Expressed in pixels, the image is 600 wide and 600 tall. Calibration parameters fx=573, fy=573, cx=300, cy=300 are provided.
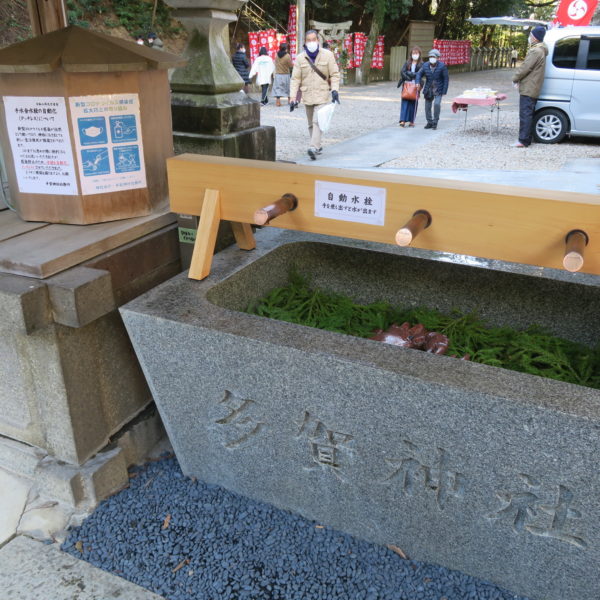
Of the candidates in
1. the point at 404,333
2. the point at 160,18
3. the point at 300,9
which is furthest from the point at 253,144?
the point at 160,18

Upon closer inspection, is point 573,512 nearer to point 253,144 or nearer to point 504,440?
point 504,440

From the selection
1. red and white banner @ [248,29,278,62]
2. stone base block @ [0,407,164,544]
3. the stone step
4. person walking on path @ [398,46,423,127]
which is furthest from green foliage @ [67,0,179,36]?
the stone step

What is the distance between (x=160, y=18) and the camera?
17.7m

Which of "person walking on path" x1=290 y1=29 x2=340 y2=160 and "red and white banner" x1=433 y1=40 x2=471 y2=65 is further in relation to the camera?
"red and white banner" x1=433 y1=40 x2=471 y2=65

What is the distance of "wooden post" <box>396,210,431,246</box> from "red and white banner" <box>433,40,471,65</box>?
83.4 ft

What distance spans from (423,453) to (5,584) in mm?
1406

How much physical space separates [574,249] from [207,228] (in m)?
1.17

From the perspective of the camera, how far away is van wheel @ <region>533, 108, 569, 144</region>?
925cm

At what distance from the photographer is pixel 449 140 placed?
9828mm

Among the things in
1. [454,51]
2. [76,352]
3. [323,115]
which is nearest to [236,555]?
[76,352]

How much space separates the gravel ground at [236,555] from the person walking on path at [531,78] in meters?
8.52

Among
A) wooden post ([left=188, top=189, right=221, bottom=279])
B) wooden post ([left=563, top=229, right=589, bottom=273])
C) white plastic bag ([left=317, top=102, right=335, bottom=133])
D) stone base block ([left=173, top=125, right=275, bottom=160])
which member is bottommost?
white plastic bag ([left=317, top=102, right=335, bottom=133])

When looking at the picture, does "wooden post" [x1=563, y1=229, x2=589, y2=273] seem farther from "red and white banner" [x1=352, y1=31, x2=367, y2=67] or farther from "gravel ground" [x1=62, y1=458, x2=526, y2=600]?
"red and white banner" [x1=352, y1=31, x2=367, y2=67]

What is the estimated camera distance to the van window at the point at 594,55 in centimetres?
855
